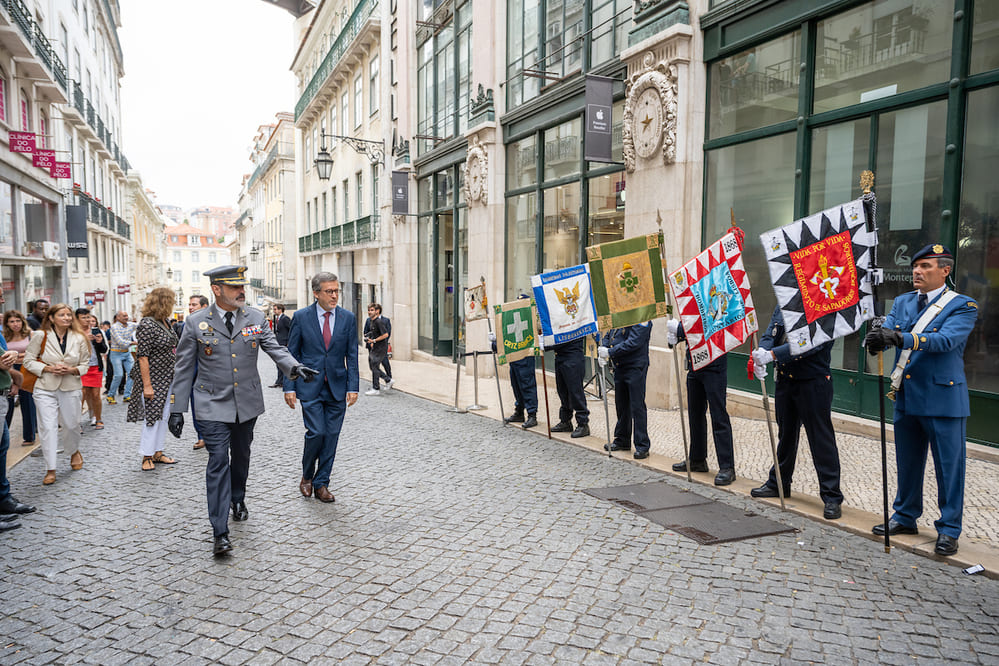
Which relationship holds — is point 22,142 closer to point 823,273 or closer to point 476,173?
point 476,173

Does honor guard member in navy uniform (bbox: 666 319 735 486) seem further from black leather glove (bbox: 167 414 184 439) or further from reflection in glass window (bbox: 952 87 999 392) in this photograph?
black leather glove (bbox: 167 414 184 439)

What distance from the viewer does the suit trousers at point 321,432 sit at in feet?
20.2

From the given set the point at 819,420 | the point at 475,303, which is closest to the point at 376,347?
the point at 475,303

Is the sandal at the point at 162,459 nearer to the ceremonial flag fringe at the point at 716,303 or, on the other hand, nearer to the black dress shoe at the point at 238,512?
the black dress shoe at the point at 238,512

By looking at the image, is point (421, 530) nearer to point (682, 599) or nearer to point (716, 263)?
point (682, 599)

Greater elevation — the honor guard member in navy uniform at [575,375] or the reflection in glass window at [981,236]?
the reflection in glass window at [981,236]

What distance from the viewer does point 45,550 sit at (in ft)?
16.6

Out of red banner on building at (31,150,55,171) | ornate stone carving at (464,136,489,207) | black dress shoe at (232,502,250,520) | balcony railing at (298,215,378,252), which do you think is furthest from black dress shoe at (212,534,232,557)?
balcony railing at (298,215,378,252)

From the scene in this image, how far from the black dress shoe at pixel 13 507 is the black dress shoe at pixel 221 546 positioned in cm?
232

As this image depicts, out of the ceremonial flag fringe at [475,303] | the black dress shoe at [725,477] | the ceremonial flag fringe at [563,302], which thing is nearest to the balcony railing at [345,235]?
the ceremonial flag fringe at [475,303]

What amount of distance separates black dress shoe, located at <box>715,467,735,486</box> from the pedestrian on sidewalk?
881 cm

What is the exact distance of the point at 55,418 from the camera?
7250 mm

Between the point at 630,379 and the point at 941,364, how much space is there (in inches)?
138

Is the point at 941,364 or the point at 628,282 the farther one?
the point at 628,282
